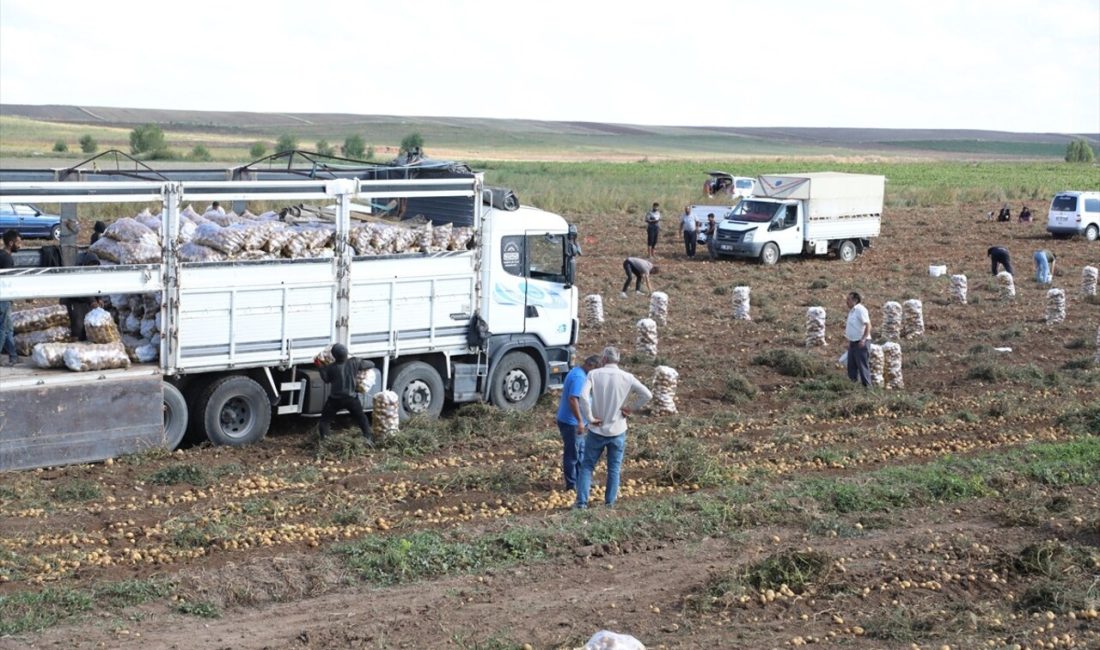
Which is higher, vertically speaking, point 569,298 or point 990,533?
point 569,298

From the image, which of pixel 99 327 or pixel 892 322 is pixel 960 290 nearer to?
pixel 892 322

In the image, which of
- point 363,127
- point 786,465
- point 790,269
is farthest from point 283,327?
point 363,127

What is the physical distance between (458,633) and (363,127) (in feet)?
599

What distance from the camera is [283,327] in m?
16.6

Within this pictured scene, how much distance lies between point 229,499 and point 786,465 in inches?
251

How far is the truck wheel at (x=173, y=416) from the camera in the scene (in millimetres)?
15844

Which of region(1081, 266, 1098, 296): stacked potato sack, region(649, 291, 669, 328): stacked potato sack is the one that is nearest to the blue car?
region(649, 291, 669, 328): stacked potato sack

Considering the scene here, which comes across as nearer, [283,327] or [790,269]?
[283,327]

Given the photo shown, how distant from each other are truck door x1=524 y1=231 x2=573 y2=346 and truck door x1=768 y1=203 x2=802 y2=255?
71.8 feet

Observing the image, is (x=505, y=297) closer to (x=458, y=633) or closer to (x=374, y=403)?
(x=374, y=403)

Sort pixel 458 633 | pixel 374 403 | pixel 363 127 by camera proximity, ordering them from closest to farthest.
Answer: pixel 458 633 → pixel 374 403 → pixel 363 127

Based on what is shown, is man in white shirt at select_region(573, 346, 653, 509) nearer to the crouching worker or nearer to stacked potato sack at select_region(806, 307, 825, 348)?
the crouching worker


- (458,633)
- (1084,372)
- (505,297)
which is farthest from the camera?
(1084,372)

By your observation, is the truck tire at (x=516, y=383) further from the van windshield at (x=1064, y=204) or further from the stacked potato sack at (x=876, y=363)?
the van windshield at (x=1064, y=204)
